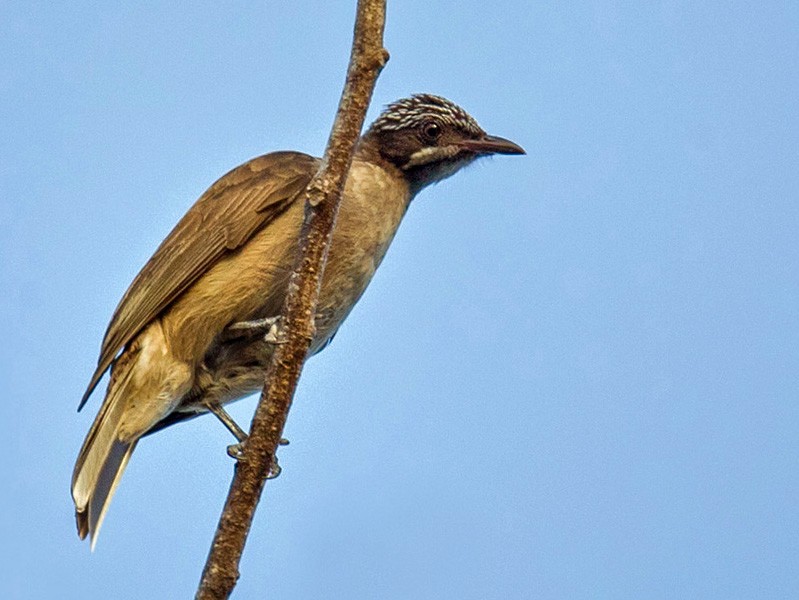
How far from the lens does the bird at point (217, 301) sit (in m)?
7.48

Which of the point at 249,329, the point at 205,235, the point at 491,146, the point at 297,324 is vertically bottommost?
the point at 297,324

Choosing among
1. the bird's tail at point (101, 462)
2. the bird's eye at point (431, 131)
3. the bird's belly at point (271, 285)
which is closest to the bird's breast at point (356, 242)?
the bird's belly at point (271, 285)

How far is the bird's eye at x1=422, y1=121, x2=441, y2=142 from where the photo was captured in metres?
8.60

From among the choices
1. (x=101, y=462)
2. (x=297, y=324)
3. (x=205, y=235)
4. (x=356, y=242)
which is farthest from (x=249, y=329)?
(x=297, y=324)

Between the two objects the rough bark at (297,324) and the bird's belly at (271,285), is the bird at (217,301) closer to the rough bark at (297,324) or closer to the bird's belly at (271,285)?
the bird's belly at (271,285)

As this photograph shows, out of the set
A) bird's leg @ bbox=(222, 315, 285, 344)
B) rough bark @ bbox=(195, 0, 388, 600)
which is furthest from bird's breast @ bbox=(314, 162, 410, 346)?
rough bark @ bbox=(195, 0, 388, 600)

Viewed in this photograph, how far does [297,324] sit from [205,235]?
2.45m

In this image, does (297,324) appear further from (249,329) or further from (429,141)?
(429,141)

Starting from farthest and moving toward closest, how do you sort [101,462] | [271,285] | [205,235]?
[205,235] < [271,285] < [101,462]

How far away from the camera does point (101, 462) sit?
24.1ft

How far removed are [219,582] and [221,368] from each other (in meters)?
2.33

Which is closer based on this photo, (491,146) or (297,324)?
(297,324)

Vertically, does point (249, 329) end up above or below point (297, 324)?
above

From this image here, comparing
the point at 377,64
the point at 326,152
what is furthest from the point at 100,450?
the point at 377,64
